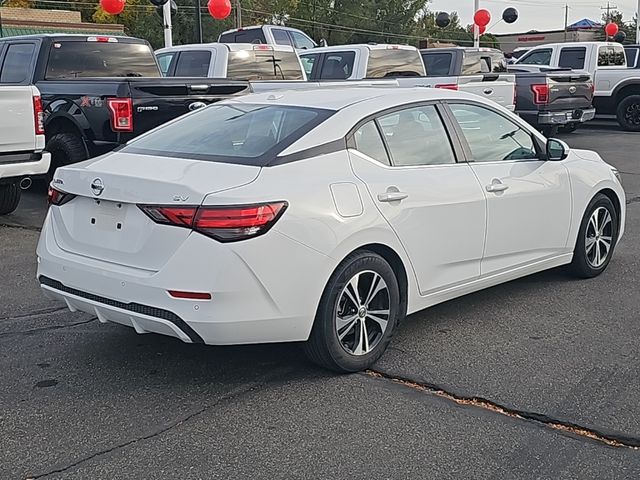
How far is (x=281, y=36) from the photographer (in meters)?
21.2

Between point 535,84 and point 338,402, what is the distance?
12737 millimetres

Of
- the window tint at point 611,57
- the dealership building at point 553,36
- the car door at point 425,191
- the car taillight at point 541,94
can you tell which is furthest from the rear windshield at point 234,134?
the dealership building at point 553,36

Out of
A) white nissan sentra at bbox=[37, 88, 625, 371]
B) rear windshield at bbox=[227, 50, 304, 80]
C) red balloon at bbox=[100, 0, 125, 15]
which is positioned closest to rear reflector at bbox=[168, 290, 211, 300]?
white nissan sentra at bbox=[37, 88, 625, 371]

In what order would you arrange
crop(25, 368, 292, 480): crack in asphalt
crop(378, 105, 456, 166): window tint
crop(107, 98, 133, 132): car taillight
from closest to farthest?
crop(25, 368, 292, 480): crack in asphalt, crop(378, 105, 456, 166): window tint, crop(107, 98, 133, 132): car taillight

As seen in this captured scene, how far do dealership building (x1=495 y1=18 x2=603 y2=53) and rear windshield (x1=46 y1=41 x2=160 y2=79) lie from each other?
54918 mm

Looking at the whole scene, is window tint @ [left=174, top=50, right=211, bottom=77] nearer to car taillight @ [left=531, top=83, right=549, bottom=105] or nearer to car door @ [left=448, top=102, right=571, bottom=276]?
car taillight @ [left=531, top=83, right=549, bottom=105]

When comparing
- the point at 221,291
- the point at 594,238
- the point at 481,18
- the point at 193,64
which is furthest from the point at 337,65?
the point at 481,18

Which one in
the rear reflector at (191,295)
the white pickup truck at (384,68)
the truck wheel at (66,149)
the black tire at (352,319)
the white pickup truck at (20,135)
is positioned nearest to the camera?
the rear reflector at (191,295)

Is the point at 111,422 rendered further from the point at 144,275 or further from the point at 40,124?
the point at 40,124

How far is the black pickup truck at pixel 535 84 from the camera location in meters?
15.6

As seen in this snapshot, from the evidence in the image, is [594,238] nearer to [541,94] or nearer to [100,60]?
[100,60]

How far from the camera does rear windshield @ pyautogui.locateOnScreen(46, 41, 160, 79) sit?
410 inches

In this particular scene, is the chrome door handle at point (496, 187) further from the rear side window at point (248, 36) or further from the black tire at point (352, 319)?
the rear side window at point (248, 36)

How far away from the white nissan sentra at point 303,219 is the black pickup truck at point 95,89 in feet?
11.6
